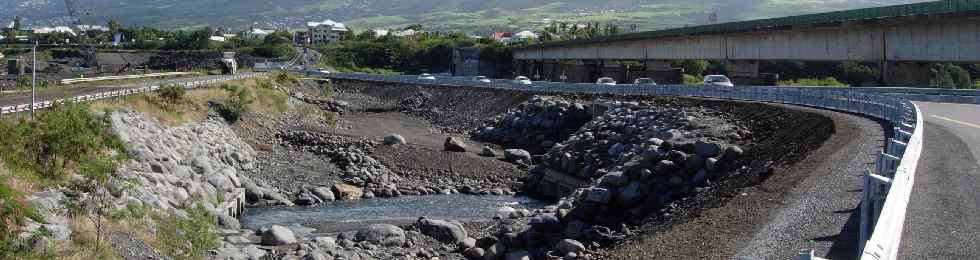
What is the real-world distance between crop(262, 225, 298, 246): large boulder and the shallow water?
3328mm

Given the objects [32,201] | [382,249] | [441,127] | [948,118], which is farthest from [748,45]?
[32,201]

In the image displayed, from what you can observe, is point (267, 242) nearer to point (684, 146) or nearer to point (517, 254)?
point (517, 254)

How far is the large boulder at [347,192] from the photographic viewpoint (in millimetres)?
38406

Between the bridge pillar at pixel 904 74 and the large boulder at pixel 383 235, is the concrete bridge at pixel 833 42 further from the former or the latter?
the large boulder at pixel 383 235

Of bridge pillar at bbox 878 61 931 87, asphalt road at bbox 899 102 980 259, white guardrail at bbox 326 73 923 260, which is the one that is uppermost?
bridge pillar at bbox 878 61 931 87

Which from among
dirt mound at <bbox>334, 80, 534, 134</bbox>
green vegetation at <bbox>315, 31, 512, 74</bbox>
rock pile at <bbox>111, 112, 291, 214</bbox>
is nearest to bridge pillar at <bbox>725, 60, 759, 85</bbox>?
dirt mound at <bbox>334, 80, 534, 134</bbox>

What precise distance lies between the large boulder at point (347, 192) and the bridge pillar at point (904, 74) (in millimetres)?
28751

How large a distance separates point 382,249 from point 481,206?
32.9ft

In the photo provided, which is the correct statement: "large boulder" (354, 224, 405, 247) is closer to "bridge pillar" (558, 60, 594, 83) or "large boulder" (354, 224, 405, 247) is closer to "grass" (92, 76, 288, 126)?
"grass" (92, 76, 288, 126)

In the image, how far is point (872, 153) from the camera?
74.1 feet

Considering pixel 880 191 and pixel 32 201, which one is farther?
pixel 32 201

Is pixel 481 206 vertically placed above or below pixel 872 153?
below

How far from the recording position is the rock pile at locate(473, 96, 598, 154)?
175 ft

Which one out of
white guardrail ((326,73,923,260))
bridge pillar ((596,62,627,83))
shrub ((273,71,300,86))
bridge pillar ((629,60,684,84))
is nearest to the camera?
white guardrail ((326,73,923,260))
